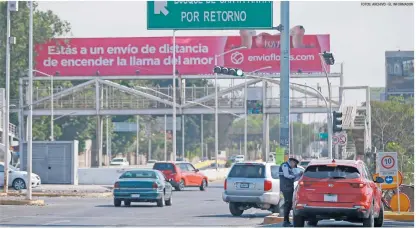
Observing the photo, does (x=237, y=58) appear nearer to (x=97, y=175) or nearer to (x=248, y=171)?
(x=97, y=175)

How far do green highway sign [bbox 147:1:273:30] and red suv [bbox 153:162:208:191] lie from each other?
2378 centimetres

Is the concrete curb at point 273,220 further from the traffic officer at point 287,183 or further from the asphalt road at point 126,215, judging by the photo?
the traffic officer at point 287,183

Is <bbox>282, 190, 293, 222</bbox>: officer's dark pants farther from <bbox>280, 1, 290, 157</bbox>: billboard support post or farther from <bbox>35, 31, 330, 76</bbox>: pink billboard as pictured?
<bbox>35, 31, 330, 76</bbox>: pink billboard

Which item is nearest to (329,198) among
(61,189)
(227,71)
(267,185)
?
(267,185)

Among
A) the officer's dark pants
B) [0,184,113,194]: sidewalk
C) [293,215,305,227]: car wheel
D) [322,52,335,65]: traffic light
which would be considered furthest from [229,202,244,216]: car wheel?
[0,184,113,194]: sidewalk

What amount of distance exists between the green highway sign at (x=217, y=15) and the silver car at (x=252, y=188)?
4.72 metres

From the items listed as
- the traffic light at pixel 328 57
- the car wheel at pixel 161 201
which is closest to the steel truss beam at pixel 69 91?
the traffic light at pixel 328 57

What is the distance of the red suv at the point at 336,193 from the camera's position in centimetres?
2417

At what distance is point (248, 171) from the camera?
1272 inches

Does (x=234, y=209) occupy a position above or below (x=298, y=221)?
below

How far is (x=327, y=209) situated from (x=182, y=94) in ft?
196

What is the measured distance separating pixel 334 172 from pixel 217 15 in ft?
25.0

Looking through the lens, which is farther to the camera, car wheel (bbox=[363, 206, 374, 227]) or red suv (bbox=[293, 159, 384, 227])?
car wheel (bbox=[363, 206, 374, 227])

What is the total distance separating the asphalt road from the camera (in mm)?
28044
